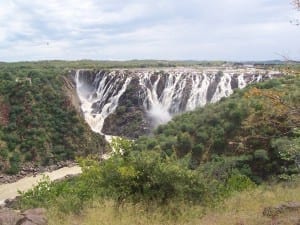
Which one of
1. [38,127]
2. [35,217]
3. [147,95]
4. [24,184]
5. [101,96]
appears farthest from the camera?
[101,96]

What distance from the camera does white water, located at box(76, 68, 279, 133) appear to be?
35875 mm

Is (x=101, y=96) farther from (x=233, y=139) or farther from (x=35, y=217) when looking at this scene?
(x=35, y=217)

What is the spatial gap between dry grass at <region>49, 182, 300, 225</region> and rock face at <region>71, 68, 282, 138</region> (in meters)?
26.7

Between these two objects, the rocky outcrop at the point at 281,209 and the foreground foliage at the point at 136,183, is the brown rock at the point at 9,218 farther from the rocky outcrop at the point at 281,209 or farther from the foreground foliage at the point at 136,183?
the rocky outcrop at the point at 281,209

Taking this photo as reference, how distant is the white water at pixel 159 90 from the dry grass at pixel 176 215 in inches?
1045

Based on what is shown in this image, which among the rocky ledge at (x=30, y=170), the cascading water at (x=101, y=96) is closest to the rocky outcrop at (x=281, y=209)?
the rocky ledge at (x=30, y=170)

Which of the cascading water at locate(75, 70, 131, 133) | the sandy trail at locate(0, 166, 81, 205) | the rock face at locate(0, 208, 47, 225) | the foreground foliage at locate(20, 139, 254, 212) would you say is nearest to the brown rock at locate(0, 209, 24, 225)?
the rock face at locate(0, 208, 47, 225)

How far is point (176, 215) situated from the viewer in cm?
753

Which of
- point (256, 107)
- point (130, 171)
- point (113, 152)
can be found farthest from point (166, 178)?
point (256, 107)

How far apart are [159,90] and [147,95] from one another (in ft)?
3.34

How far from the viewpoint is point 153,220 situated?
6.89 metres

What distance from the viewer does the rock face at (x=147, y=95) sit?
35969mm

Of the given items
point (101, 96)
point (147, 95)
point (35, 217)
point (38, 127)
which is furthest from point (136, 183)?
point (101, 96)

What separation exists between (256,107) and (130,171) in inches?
396
